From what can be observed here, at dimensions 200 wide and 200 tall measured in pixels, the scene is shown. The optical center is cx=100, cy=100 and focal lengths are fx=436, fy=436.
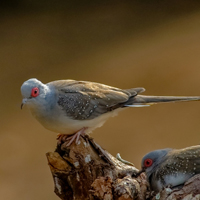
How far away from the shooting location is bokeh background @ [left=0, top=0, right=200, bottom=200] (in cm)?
479

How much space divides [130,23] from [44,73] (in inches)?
64.5

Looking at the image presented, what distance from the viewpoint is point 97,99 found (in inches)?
97.3

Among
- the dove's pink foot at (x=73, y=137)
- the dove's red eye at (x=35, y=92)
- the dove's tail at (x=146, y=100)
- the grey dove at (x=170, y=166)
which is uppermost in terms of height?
the dove's red eye at (x=35, y=92)

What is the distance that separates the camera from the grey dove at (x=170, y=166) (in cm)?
214

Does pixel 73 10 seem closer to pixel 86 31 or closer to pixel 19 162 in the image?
pixel 86 31

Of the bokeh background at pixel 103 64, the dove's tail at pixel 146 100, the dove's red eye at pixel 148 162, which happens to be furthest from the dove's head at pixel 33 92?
the bokeh background at pixel 103 64

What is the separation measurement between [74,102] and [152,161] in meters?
0.54

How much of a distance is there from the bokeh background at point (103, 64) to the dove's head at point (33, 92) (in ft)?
7.55

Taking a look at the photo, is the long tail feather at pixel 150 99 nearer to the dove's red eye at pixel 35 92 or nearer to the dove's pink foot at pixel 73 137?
the dove's pink foot at pixel 73 137

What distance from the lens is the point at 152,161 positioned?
7.48 ft

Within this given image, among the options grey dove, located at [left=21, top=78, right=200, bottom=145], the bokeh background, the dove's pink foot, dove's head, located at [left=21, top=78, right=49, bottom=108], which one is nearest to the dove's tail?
grey dove, located at [left=21, top=78, right=200, bottom=145]

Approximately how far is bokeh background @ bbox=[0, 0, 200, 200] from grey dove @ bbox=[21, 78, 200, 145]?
6.86 feet

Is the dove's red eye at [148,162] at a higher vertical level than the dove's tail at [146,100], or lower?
lower

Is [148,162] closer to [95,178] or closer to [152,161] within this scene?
[152,161]
